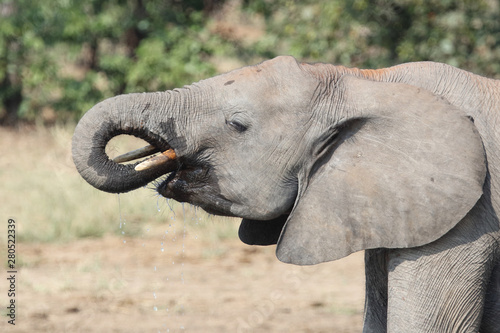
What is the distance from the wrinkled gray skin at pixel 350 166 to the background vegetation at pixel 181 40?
7506mm

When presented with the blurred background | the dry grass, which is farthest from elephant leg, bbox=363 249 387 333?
the dry grass

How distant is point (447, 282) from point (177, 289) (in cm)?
412

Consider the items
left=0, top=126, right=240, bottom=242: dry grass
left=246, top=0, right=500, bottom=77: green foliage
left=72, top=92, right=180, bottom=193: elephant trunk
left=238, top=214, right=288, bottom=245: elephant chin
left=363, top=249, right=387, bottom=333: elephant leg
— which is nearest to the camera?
left=72, top=92, right=180, bottom=193: elephant trunk

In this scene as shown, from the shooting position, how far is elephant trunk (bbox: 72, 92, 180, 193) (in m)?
3.54

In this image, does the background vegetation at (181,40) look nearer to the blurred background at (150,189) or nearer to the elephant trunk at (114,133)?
the blurred background at (150,189)

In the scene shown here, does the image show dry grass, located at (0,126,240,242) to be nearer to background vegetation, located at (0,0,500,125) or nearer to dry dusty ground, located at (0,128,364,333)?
dry dusty ground, located at (0,128,364,333)

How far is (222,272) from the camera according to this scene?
775 cm

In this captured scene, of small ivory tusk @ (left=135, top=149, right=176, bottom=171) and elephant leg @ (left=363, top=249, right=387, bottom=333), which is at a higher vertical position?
small ivory tusk @ (left=135, top=149, right=176, bottom=171)

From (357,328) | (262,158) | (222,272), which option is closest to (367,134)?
(262,158)

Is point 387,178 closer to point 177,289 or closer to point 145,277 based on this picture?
point 177,289

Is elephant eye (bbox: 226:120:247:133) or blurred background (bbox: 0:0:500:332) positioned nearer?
elephant eye (bbox: 226:120:247:133)

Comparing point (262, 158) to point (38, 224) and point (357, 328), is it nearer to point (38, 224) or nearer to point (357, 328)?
point (357, 328)

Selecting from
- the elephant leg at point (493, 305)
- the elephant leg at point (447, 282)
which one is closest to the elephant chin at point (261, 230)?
the elephant leg at point (447, 282)

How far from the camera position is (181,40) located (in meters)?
12.4
